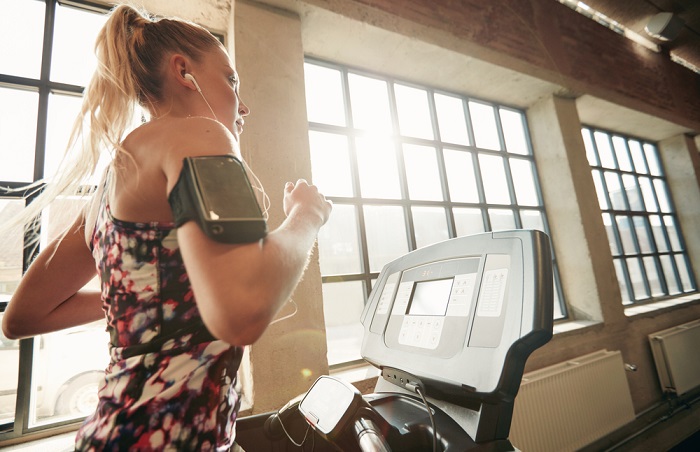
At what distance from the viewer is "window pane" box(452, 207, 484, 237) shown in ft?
8.57

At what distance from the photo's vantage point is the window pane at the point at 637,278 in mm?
3551

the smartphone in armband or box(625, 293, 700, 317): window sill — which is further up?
the smartphone in armband

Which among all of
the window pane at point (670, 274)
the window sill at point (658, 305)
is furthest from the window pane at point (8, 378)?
the window pane at point (670, 274)

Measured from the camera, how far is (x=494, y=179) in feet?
9.80

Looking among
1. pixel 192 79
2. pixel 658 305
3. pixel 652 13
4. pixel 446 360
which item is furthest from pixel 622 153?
pixel 192 79

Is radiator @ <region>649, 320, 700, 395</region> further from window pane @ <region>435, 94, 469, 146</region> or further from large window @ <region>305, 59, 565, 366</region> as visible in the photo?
window pane @ <region>435, 94, 469, 146</region>

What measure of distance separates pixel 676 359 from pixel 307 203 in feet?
13.1

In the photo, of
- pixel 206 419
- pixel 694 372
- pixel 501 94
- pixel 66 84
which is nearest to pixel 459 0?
pixel 501 94

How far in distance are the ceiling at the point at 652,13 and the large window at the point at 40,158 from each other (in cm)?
430

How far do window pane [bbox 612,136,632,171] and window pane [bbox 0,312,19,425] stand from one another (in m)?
5.74

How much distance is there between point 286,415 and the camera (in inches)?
29.0

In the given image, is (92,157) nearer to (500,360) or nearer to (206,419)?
(206,419)

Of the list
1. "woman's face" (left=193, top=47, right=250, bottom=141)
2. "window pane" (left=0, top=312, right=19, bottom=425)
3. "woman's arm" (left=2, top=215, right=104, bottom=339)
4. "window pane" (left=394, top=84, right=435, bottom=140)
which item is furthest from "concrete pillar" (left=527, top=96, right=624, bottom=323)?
"window pane" (left=0, top=312, right=19, bottom=425)

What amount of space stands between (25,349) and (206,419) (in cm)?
135
